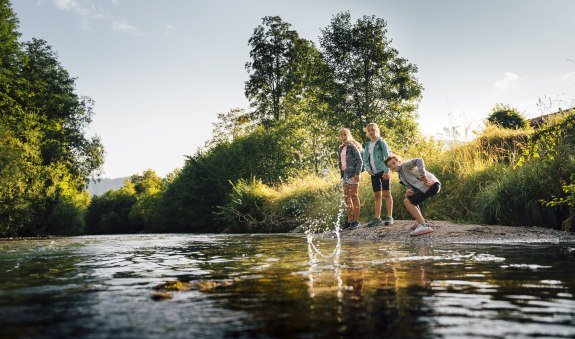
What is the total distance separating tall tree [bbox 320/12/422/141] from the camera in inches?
1347

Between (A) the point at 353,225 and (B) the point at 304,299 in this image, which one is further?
(A) the point at 353,225

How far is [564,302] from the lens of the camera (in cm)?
288

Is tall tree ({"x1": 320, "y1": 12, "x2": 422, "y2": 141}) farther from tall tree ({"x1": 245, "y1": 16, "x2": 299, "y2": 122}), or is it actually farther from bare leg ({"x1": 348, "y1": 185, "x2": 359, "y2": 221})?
bare leg ({"x1": 348, "y1": 185, "x2": 359, "y2": 221})

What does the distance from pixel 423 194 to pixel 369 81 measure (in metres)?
26.9

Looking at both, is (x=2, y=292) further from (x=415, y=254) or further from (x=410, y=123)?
(x=410, y=123)

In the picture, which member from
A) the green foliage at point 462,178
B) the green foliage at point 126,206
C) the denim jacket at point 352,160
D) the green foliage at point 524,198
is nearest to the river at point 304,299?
the green foliage at point 524,198

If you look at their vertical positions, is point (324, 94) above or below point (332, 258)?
above

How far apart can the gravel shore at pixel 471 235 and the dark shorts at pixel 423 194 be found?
0.67m

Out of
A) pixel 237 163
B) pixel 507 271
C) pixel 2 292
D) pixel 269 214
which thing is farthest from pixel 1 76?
pixel 507 271

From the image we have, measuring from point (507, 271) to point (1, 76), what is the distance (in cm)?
3045

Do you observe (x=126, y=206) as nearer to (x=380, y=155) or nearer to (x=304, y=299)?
(x=380, y=155)

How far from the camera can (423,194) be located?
8852 millimetres

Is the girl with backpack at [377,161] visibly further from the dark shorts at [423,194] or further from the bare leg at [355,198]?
the dark shorts at [423,194]

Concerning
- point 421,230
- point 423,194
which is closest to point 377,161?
point 423,194
